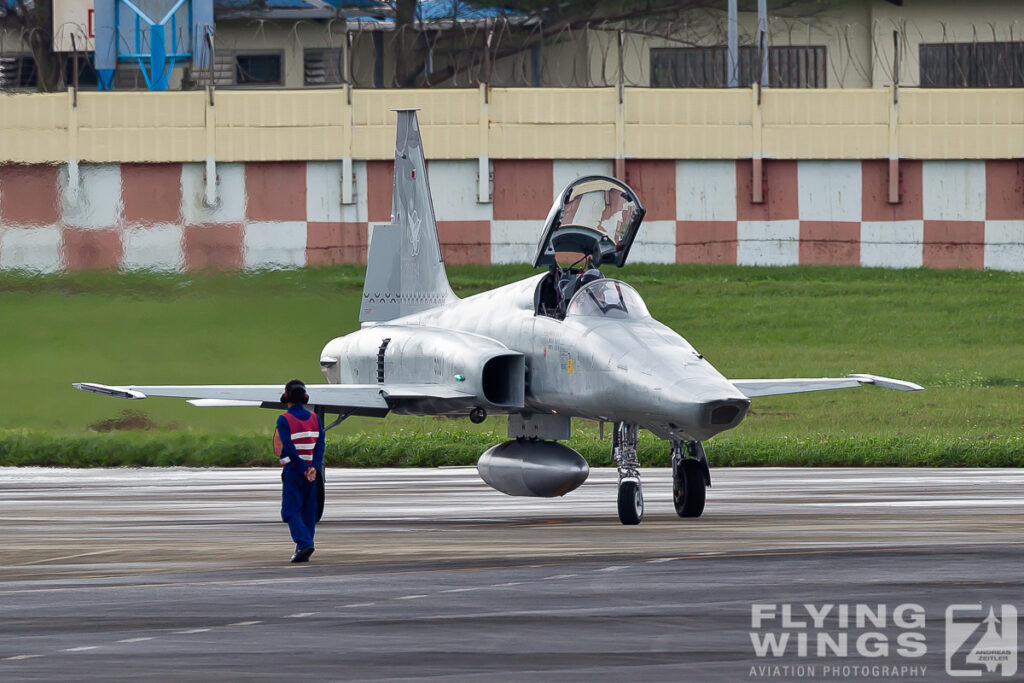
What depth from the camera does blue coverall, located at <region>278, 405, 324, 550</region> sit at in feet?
45.3

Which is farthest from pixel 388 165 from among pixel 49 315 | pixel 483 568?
pixel 483 568

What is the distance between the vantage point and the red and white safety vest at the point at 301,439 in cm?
1424

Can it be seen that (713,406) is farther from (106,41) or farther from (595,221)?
(106,41)

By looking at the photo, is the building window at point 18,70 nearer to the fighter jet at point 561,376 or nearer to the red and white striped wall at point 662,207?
the red and white striped wall at point 662,207

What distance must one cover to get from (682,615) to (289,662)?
246 cm

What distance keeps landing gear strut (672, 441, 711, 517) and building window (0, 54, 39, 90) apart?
106 feet

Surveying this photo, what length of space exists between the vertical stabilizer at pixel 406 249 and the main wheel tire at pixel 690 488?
6.06 metres

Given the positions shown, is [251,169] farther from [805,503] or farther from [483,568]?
[483,568]

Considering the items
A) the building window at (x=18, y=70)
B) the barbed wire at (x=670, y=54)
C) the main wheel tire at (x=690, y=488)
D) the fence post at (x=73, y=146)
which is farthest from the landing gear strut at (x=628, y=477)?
the building window at (x=18, y=70)

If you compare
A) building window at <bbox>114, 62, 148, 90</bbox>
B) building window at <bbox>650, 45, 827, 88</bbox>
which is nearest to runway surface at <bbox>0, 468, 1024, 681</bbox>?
building window at <bbox>650, 45, 827, 88</bbox>

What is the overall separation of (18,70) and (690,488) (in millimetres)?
33138

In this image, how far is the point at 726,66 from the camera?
44.2 meters

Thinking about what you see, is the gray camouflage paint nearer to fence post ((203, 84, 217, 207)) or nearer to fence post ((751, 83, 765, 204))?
fence post ((203, 84, 217, 207))

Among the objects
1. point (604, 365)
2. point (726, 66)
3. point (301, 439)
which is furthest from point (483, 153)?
point (301, 439)
